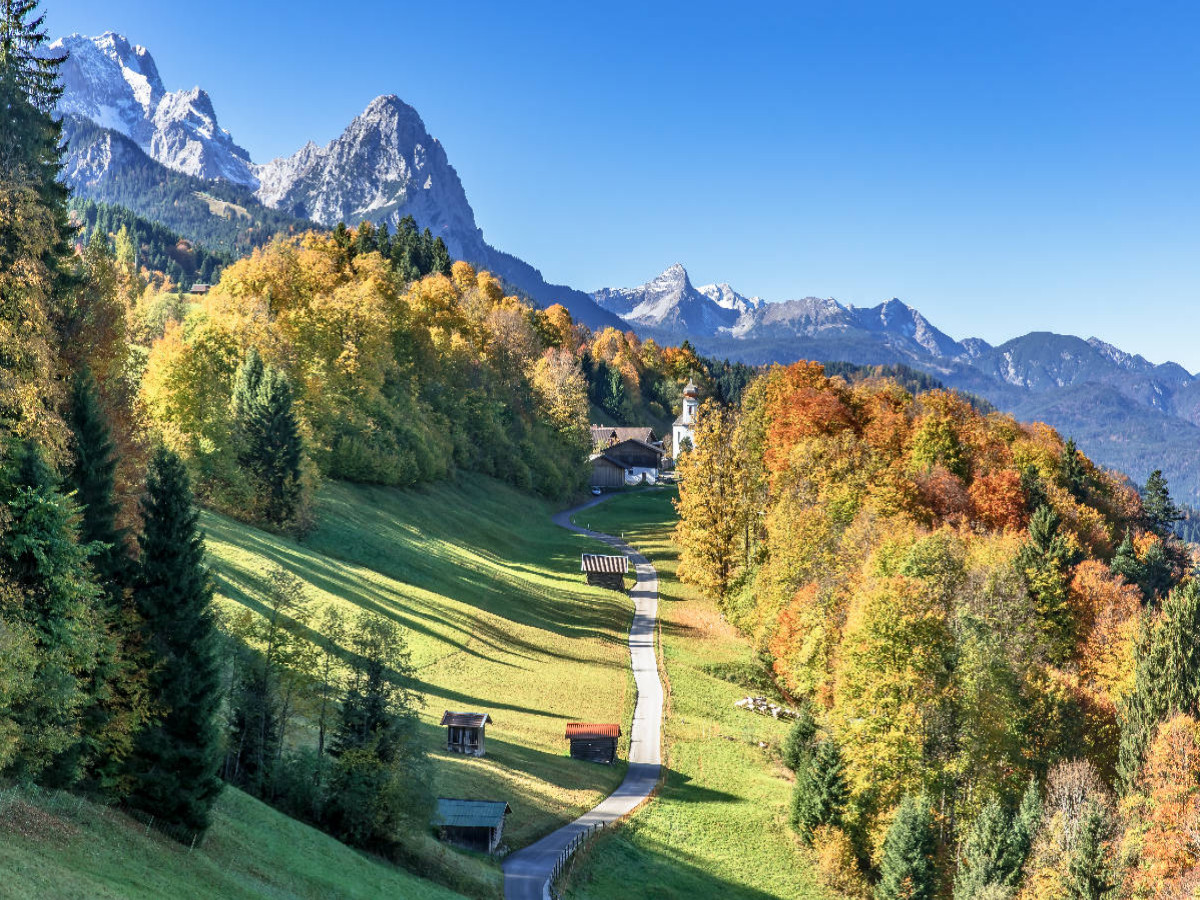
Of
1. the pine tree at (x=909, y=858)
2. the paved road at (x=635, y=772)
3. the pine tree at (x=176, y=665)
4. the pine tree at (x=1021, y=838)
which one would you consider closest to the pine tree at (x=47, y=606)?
the pine tree at (x=176, y=665)

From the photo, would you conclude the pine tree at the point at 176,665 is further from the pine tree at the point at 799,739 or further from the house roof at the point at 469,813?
the pine tree at the point at 799,739

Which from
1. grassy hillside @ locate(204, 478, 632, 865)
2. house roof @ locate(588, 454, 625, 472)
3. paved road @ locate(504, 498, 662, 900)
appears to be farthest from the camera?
house roof @ locate(588, 454, 625, 472)

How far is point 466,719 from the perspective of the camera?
4141cm

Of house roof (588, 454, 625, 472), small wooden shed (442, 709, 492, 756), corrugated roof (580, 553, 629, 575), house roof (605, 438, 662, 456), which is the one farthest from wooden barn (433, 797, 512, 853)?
house roof (605, 438, 662, 456)

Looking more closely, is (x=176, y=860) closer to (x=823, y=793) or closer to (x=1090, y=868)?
(x=823, y=793)

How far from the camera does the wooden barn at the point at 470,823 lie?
113 ft

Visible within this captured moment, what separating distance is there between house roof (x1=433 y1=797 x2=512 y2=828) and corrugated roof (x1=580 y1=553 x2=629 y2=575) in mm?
40890

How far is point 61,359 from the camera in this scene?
31125mm

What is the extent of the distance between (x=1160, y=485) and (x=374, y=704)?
101971mm

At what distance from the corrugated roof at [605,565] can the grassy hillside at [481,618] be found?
160 cm

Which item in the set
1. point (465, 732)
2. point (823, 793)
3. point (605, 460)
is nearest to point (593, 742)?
point (465, 732)

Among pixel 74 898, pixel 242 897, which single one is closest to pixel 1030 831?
pixel 242 897

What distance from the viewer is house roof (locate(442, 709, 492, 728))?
4122cm

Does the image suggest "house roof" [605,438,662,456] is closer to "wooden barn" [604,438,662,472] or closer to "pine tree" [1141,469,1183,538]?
"wooden barn" [604,438,662,472]
